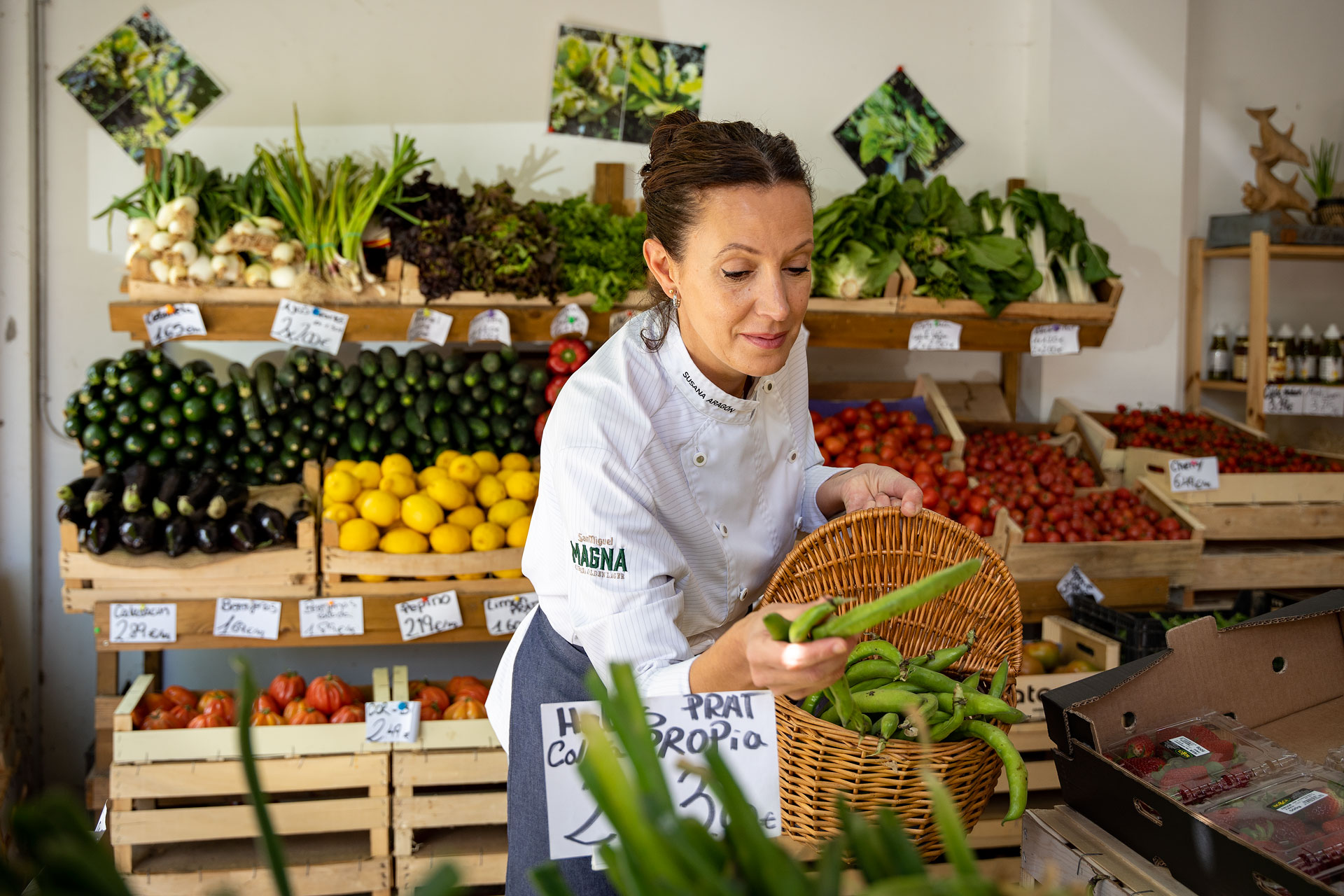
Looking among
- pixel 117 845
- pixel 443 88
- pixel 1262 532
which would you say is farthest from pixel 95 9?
pixel 1262 532

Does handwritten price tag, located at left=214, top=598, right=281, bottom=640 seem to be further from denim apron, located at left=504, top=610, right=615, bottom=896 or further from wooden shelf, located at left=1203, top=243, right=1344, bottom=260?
wooden shelf, located at left=1203, top=243, right=1344, bottom=260

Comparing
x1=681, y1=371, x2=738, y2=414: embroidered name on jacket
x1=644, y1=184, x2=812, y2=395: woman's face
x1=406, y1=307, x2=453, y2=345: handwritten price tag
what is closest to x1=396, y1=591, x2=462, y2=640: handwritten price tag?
x1=406, y1=307, x2=453, y2=345: handwritten price tag

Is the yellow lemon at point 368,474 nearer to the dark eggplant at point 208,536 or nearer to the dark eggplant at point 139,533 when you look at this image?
the dark eggplant at point 208,536

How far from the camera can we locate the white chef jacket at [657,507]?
→ 145 cm

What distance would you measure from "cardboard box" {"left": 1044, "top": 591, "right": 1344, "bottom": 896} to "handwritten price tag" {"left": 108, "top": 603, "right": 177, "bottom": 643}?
2551 mm

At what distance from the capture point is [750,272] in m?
1.52

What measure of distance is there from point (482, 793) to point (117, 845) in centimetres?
104

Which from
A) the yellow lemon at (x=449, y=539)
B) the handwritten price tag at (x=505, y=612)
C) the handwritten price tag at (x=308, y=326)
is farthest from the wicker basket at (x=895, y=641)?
the handwritten price tag at (x=308, y=326)

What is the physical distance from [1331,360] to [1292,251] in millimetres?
516

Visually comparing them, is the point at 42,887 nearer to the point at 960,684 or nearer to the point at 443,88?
the point at 960,684

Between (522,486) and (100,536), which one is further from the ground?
Result: (522,486)

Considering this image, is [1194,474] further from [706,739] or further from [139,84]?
[139,84]

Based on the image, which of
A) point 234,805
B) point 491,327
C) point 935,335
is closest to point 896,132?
point 935,335

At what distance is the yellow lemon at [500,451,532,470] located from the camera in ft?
10.6
